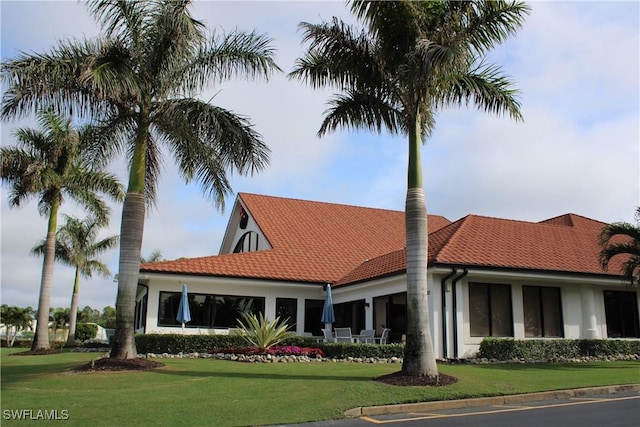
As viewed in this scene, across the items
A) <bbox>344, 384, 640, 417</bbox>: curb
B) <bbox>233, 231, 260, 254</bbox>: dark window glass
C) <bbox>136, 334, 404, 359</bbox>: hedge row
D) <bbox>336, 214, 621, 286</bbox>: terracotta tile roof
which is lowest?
<bbox>344, 384, 640, 417</bbox>: curb

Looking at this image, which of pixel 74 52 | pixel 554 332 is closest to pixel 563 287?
pixel 554 332

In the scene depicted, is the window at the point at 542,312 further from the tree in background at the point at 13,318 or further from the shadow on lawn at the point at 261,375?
the tree in background at the point at 13,318

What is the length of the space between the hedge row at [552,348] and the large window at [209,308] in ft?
32.2

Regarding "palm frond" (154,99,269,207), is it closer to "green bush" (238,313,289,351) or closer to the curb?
"green bush" (238,313,289,351)

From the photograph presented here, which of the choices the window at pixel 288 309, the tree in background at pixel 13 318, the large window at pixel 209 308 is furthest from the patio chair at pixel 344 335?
the tree in background at pixel 13 318

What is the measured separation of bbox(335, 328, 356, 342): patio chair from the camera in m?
20.0

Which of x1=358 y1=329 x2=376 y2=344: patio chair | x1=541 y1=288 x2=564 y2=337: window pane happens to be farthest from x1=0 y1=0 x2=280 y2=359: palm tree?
x1=541 y1=288 x2=564 y2=337: window pane

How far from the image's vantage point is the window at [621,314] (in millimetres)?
21031

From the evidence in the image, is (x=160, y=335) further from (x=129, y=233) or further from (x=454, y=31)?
(x=454, y=31)

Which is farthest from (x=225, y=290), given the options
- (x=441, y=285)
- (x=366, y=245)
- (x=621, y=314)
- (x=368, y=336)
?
(x=621, y=314)

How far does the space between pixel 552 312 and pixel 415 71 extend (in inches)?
471

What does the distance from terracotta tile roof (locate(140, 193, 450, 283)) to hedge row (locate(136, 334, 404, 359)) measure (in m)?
3.31

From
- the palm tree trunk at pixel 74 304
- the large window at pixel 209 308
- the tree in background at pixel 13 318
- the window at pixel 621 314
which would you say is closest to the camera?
the window at pixel 621 314

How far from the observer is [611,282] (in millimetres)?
20688
